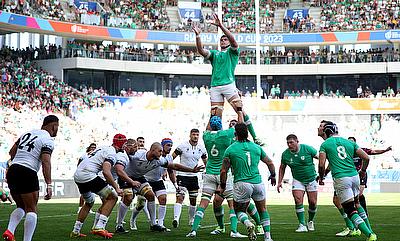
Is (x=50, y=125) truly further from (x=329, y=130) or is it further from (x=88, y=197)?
(x=329, y=130)

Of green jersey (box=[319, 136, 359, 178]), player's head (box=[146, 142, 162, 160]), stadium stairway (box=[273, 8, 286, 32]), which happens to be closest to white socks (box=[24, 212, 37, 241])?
player's head (box=[146, 142, 162, 160])

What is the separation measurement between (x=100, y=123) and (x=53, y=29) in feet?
35.9

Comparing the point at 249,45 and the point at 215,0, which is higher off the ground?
the point at 215,0

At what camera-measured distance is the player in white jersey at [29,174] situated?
11.8 m

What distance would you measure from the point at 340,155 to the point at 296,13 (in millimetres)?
51808

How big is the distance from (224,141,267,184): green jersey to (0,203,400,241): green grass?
2017 millimetres

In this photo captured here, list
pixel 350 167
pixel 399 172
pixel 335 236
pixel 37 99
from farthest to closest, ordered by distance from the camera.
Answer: pixel 37 99, pixel 399 172, pixel 335 236, pixel 350 167

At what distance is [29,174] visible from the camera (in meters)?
11.9

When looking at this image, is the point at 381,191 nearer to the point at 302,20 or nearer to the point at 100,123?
the point at 100,123

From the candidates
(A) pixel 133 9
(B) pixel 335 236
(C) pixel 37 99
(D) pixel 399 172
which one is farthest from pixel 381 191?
(A) pixel 133 9

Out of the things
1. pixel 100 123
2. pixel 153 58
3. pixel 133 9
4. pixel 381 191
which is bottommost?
pixel 381 191

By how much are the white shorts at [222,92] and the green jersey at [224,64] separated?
0.09m

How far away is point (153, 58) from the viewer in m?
59.1

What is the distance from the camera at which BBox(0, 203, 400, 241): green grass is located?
14.8 meters
